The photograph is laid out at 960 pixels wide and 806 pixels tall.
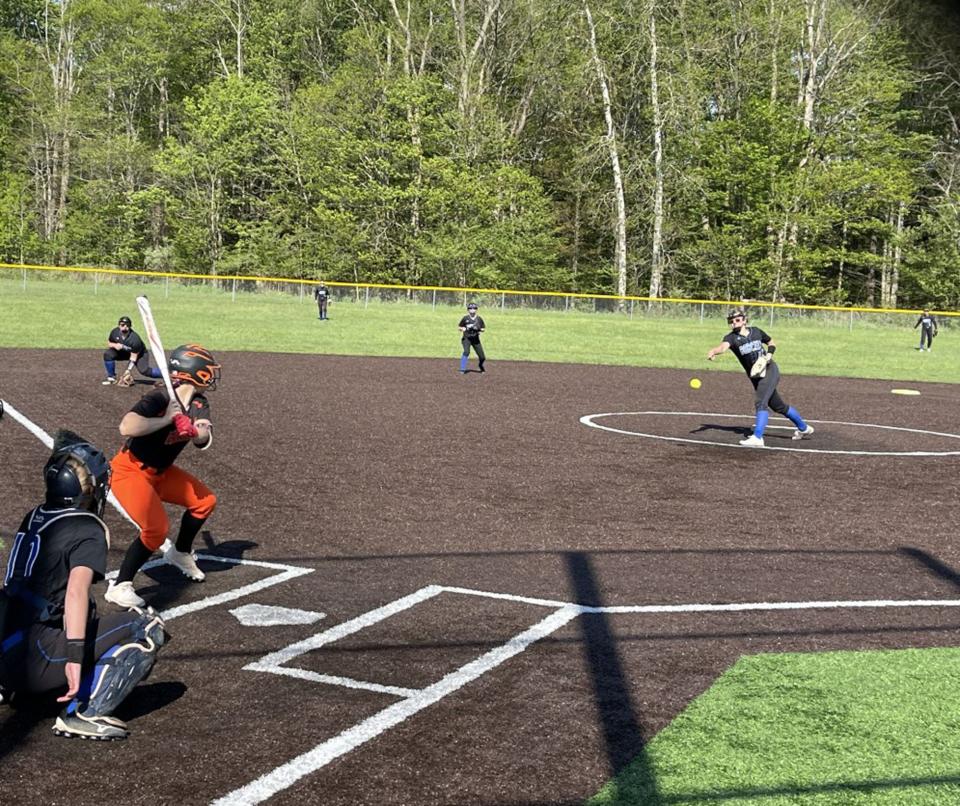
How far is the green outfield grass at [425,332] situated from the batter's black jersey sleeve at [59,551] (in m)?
23.1

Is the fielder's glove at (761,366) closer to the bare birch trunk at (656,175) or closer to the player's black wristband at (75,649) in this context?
the player's black wristband at (75,649)

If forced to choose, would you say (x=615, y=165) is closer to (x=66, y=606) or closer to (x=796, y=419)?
(x=796, y=419)

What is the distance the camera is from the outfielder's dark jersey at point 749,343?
17.3m

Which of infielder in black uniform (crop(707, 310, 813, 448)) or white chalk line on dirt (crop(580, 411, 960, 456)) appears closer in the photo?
white chalk line on dirt (crop(580, 411, 960, 456))

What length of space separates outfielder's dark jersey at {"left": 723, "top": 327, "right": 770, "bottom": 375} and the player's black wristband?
13.6 meters

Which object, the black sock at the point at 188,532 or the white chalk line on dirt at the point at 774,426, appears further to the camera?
the white chalk line on dirt at the point at 774,426

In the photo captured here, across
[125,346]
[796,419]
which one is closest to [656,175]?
[125,346]

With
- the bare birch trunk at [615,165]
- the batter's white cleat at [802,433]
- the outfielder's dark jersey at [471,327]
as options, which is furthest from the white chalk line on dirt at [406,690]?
the bare birch trunk at [615,165]

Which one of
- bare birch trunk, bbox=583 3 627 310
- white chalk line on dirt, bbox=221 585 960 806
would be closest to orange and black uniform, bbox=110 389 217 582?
white chalk line on dirt, bbox=221 585 960 806

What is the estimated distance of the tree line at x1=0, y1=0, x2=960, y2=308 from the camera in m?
63.9

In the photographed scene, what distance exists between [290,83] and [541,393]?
62405 millimetres

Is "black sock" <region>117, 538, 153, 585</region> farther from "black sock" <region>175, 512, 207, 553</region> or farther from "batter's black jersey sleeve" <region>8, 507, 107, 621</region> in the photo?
"batter's black jersey sleeve" <region>8, 507, 107, 621</region>

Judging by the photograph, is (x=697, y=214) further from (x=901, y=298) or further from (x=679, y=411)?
(x=679, y=411)

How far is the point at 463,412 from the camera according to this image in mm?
20469
